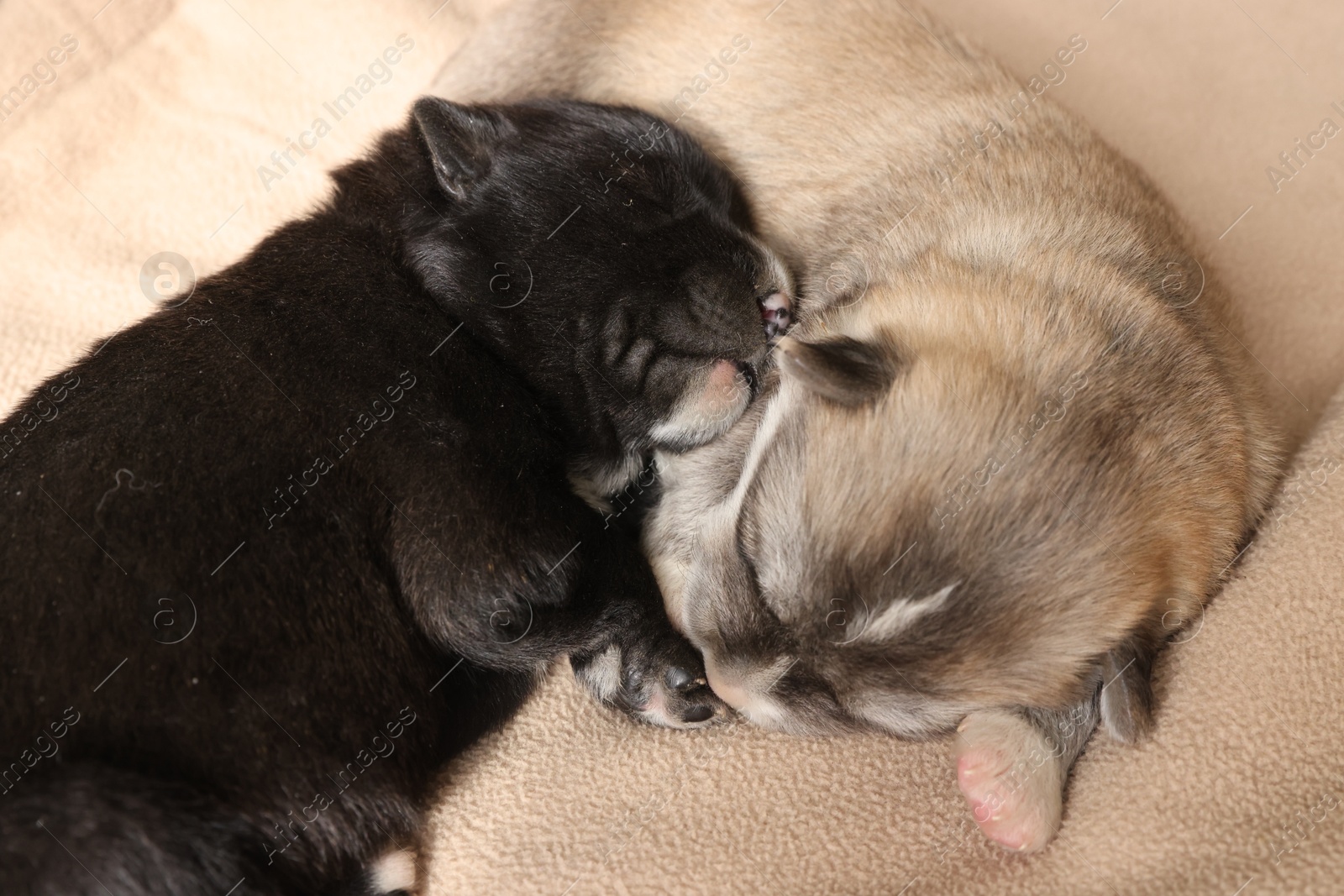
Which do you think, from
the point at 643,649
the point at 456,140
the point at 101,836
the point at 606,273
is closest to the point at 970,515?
the point at 643,649

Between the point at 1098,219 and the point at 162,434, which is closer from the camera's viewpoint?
the point at 162,434

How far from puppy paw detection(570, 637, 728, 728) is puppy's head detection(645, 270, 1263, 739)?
173 mm

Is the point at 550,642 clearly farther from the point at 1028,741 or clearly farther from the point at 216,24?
the point at 216,24

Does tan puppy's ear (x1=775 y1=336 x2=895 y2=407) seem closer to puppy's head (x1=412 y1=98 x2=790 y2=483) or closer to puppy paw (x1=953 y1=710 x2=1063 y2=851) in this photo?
puppy's head (x1=412 y1=98 x2=790 y2=483)

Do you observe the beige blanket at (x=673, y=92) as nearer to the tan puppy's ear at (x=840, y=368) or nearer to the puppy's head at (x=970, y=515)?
the puppy's head at (x=970, y=515)

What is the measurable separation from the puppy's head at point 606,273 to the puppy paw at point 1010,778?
1.04 meters

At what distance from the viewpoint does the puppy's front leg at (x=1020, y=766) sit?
2.34 meters

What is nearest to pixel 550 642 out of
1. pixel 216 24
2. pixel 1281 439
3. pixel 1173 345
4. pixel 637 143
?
pixel 637 143

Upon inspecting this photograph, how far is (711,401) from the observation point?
2.66 meters

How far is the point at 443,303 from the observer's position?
8.54ft

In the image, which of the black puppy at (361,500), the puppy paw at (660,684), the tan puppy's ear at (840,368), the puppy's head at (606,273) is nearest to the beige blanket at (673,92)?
the puppy paw at (660,684)

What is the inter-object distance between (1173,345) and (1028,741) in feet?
3.37

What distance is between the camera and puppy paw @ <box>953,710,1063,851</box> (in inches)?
92.2

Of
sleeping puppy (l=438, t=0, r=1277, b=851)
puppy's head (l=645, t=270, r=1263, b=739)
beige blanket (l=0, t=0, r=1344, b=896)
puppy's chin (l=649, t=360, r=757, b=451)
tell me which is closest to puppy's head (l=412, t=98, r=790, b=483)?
puppy's chin (l=649, t=360, r=757, b=451)
